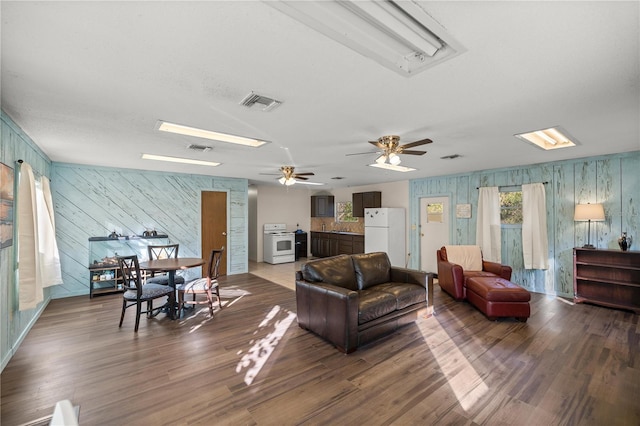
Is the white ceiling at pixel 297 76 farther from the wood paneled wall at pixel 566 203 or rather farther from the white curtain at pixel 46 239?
the wood paneled wall at pixel 566 203

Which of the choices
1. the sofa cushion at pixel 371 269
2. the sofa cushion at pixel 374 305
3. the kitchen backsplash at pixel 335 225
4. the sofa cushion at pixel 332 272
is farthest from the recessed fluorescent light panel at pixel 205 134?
the kitchen backsplash at pixel 335 225

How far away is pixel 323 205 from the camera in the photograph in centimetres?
971

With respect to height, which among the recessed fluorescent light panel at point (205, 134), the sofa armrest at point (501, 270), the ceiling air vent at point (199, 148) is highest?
the recessed fluorescent light panel at point (205, 134)

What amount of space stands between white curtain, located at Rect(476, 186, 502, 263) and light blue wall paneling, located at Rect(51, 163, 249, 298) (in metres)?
5.47

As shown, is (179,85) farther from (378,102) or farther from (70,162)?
(70,162)

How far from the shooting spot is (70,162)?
504cm

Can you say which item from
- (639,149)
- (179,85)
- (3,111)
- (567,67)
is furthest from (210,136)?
(639,149)

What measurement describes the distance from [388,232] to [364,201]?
5.05 feet

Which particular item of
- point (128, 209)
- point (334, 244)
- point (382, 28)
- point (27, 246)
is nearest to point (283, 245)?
point (334, 244)

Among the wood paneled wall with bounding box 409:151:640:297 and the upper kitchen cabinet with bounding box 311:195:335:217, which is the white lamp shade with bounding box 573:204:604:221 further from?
the upper kitchen cabinet with bounding box 311:195:335:217

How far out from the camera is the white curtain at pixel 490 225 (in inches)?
223

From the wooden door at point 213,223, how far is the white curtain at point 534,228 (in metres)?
6.39

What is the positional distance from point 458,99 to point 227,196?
576cm

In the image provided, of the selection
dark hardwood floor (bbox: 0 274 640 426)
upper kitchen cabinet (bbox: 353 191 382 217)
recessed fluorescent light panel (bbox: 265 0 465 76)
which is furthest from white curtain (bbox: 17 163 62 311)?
upper kitchen cabinet (bbox: 353 191 382 217)
